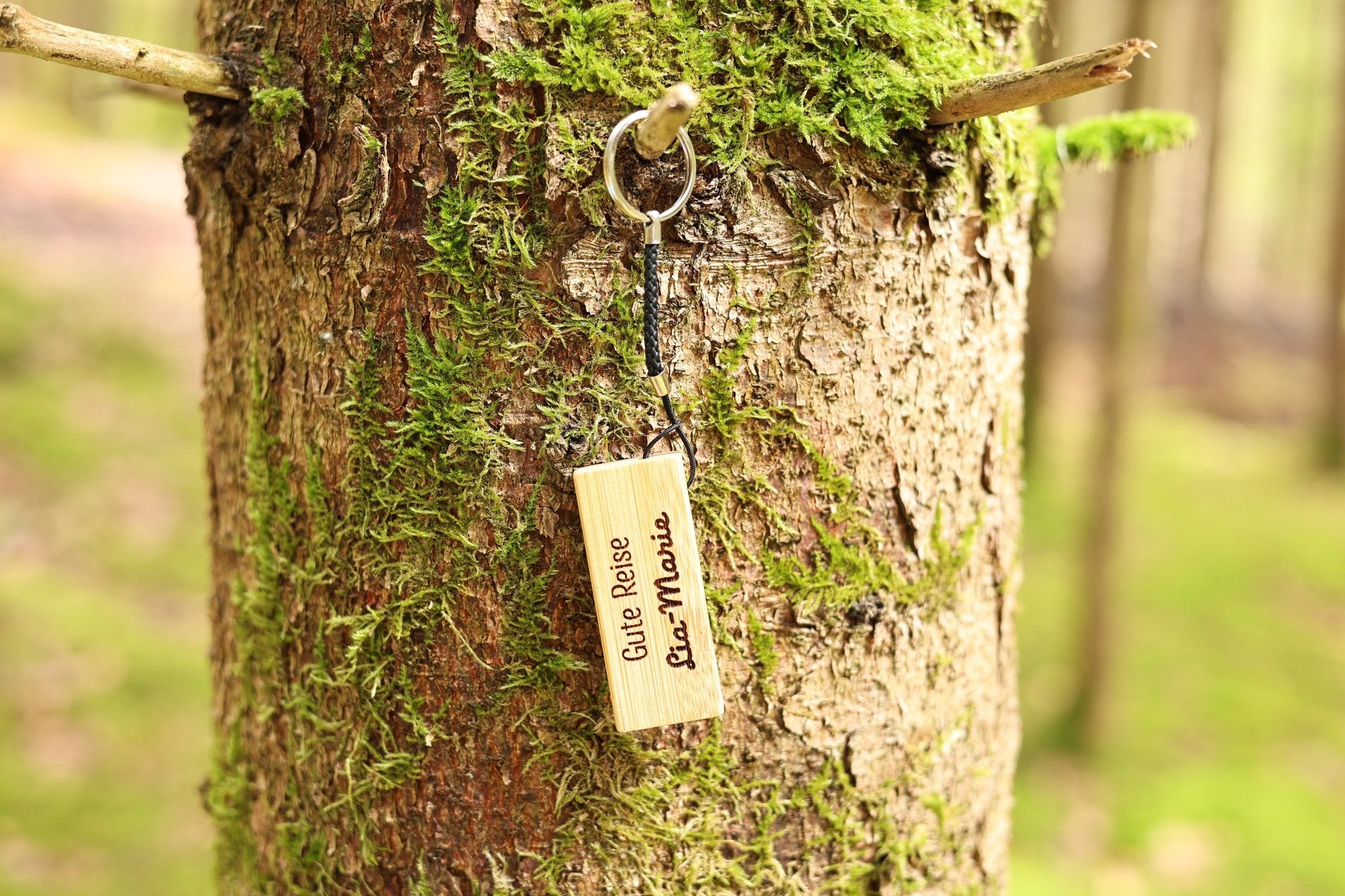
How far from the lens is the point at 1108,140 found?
1327mm

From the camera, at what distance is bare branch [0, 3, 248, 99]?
0.87 m

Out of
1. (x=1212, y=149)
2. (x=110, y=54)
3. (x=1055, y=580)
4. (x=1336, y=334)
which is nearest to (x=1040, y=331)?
(x=1055, y=580)

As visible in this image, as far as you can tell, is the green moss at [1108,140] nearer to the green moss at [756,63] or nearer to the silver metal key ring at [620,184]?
the green moss at [756,63]

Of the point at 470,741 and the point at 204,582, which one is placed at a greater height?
the point at 470,741

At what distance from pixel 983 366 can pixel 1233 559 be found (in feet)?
23.3

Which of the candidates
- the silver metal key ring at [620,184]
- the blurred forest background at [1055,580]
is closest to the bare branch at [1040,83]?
the silver metal key ring at [620,184]

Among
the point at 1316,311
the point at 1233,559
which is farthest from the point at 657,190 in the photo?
the point at 1316,311

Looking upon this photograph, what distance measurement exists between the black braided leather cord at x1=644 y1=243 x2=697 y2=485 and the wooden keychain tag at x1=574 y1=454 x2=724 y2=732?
0.13 ft

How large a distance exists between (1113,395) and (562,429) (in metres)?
4.25

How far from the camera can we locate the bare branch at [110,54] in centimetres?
87

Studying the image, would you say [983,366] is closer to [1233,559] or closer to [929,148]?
[929,148]

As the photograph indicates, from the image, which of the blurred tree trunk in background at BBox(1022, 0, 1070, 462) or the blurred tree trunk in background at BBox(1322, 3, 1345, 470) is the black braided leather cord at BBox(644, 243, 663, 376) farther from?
the blurred tree trunk in background at BBox(1322, 3, 1345, 470)

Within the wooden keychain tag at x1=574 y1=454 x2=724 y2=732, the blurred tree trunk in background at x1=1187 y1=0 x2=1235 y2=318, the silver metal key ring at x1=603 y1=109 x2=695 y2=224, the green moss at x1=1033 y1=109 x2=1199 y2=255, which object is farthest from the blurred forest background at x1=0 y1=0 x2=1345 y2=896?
the blurred tree trunk in background at x1=1187 y1=0 x2=1235 y2=318

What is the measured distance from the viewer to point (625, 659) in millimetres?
958
